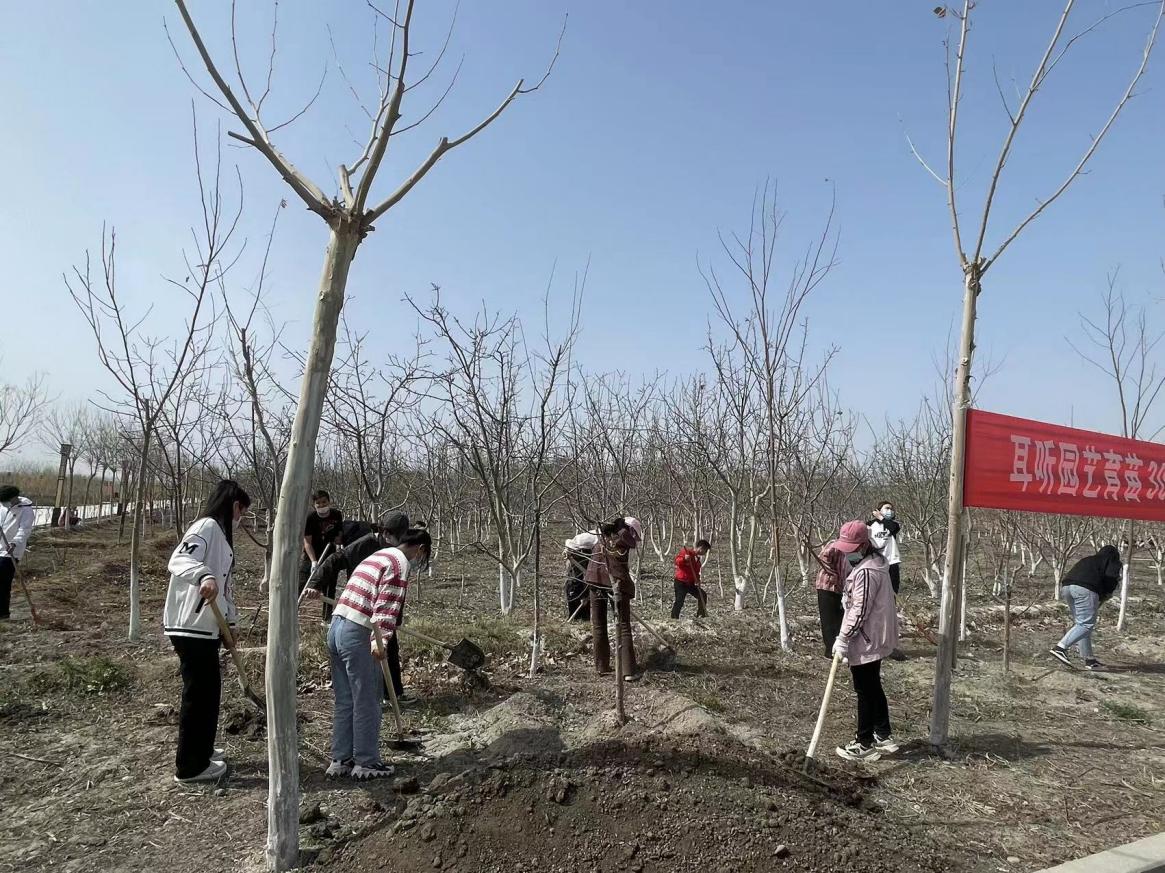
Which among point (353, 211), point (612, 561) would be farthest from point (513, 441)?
point (353, 211)

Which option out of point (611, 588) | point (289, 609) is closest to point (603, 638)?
point (611, 588)

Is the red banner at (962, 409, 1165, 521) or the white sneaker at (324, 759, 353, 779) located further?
the red banner at (962, 409, 1165, 521)

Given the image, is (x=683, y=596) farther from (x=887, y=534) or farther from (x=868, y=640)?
(x=868, y=640)

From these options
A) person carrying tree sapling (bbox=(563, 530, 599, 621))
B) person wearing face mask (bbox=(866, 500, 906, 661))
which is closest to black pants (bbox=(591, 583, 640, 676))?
person carrying tree sapling (bbox=(563, 530, 599, 621))

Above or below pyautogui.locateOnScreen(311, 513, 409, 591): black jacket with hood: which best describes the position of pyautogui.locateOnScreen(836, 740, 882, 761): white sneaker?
below

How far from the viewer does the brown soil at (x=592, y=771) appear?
274 centimetres

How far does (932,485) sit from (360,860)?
11369mm

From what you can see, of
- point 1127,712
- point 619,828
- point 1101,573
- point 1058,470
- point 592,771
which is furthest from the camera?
point 1101,573

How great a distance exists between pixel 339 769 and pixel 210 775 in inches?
26.3

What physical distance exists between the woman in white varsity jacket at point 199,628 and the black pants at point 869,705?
3608 millimetres

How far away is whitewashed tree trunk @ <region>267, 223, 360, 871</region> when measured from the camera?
2.53 meters

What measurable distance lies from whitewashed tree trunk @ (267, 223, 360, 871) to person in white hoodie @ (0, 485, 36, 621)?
7.03 m

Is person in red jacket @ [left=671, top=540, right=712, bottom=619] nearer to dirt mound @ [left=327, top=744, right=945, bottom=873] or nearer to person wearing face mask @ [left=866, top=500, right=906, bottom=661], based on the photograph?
person wearing face mask @ [left=866, top=500, right=906, bottom=661]

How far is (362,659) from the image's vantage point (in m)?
3.53
